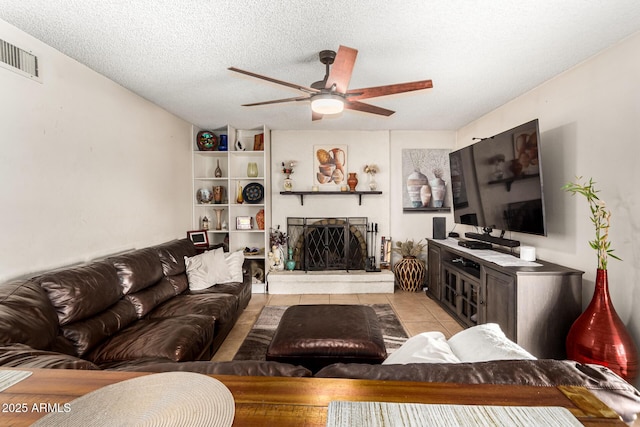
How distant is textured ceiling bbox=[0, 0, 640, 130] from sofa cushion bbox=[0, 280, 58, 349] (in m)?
1.63

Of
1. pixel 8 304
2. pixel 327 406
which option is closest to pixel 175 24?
pixel 8 304

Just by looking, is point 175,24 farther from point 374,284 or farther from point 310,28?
point 374,284

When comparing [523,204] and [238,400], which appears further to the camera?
[523,204]

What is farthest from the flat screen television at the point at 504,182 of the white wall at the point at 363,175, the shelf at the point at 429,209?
the white wall at the point at 363,175

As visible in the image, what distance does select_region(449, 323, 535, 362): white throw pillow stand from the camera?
109 cm

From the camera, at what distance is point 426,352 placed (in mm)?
1223

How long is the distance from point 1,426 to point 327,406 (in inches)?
22.3

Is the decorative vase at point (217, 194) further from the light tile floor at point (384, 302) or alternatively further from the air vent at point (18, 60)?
the air vent at point (18, 60)

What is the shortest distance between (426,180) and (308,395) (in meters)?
4.74

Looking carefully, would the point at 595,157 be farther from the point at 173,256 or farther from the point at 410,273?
the point at 173,256

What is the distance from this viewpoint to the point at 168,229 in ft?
13.1

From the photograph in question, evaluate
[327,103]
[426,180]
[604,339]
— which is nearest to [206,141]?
[327,103]

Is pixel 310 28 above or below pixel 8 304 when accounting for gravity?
above

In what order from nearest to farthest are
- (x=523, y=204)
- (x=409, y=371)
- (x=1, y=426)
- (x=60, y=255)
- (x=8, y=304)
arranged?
(x=1, y=426) → (x=409, y=371) → (x=8, y=304) → (x=60, y=255) → (x=523, y=204)
